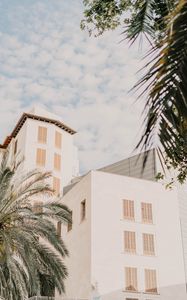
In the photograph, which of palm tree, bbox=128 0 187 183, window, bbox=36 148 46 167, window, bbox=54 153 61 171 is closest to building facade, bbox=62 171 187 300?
window, bbox=36 148 46 167

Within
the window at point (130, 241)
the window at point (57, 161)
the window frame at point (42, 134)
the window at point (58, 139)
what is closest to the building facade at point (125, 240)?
the window at point (130, 241)

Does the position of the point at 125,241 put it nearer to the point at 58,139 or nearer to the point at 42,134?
the point at 42,134

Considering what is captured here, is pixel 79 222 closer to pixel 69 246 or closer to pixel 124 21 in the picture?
pixel 69 246

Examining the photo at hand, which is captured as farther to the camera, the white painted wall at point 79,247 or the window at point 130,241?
the window at point 130,241

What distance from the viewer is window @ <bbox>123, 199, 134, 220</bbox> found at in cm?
3419

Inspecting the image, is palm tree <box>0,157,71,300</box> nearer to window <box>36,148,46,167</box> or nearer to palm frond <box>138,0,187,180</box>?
palm frond <box>138,0,187,180</box>

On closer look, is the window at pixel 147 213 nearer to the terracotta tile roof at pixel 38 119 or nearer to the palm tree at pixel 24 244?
the palm tree at pixel 24 244

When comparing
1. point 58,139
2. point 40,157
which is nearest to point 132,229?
point 40,157

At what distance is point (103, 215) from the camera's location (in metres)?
33.7

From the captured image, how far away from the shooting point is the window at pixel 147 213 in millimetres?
34688

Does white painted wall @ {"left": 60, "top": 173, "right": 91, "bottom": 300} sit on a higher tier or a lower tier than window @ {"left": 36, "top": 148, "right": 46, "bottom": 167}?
lower

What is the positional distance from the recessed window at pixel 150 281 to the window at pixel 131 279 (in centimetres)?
87

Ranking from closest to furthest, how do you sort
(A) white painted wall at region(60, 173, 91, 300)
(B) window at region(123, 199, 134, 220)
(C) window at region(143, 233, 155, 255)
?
(A) white painted wall at region(60, 173, 91, 300)
(C) window at region(143, 233, 155, 255)
(B) window at region(123, 199, 134, 220)

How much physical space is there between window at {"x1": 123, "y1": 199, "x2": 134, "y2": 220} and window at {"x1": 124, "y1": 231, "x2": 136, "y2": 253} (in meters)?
1.14
